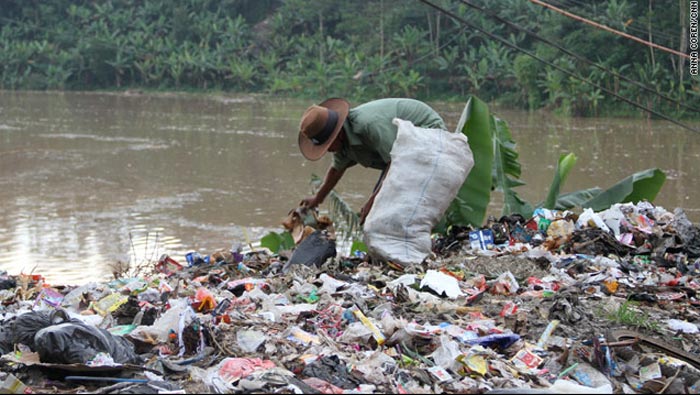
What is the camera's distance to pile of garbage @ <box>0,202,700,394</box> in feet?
9.66

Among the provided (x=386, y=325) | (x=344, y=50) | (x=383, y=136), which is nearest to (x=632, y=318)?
(x=386, y=325)

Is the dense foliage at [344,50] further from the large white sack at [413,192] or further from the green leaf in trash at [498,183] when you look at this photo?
the large white sack at [413,192]

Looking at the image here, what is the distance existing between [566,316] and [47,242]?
592 cm

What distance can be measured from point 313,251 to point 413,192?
0.71 meters

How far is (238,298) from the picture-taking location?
415 cm

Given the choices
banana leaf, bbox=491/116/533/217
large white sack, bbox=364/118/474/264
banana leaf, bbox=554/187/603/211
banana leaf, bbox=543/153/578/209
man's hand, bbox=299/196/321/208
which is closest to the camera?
large white sack, bbox=364/118/474/264

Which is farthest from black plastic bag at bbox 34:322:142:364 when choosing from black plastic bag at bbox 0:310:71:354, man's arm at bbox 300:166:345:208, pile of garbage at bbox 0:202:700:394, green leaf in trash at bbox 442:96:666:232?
green leaf in trash at bbox 442:96:666:232

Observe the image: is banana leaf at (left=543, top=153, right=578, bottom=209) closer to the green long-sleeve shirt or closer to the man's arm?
the green long-sleeve shirt

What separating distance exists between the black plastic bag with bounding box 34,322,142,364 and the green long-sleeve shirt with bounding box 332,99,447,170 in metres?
2.45

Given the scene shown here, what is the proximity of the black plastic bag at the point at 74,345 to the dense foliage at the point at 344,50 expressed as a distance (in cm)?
1775

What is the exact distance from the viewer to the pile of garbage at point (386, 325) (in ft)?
9.66

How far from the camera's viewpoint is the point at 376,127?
5164mm

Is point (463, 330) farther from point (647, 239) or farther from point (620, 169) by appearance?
point (620, 169)

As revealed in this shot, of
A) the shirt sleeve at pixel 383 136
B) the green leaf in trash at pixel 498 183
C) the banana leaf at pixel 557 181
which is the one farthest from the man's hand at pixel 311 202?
the banana leaf at pixel 557 181
